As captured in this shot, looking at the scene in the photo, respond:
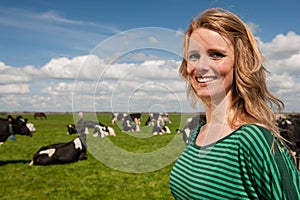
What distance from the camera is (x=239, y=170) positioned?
3.95ft

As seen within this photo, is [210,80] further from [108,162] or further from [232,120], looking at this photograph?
[108,162]

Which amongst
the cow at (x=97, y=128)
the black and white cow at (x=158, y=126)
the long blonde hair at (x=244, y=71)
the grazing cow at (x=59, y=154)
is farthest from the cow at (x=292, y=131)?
the long blonde hair at (x=244, y=71)

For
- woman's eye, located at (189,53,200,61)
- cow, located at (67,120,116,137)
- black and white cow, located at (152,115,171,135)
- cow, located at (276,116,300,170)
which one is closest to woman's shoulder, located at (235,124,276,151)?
woman's eye, located at (189,53,200,61)

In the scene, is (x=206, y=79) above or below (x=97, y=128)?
above

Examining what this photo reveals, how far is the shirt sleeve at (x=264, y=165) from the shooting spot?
3.67 feet

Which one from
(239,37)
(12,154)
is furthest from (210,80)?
(12,154)

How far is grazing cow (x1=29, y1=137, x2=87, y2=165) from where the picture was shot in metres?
11.0

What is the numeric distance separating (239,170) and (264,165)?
10 cm

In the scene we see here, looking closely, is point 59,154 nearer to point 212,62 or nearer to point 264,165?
point 212,62

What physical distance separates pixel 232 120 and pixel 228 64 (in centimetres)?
23

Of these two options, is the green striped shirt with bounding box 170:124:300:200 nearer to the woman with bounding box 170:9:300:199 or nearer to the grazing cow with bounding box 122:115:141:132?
the woman with bounding box 170:9:300:199

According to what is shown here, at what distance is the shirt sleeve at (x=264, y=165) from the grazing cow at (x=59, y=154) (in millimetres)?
10595

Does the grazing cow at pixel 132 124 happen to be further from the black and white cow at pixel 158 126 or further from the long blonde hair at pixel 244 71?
the black and white cow at pixel 158 126

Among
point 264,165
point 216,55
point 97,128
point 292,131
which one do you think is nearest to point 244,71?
point 216,55
